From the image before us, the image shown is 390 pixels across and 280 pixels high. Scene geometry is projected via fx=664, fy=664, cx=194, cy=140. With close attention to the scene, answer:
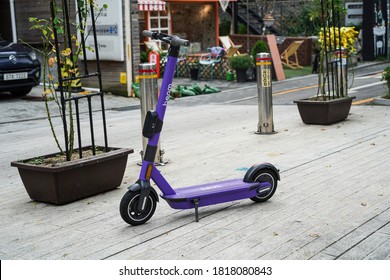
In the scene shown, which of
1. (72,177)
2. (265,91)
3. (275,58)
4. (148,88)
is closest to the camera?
(72,177)

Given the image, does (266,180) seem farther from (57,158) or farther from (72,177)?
(57,158)

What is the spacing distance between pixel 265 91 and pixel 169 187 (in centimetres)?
430

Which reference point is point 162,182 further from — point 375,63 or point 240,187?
point 375,63

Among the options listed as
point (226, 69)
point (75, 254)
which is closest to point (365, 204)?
point (75, 254)

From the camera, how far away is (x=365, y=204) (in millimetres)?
5250

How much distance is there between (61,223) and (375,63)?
2039cm

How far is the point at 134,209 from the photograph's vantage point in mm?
4797

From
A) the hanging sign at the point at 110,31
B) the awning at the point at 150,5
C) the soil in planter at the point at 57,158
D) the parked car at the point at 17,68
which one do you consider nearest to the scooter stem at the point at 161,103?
the soil in planter at the point at 57,158

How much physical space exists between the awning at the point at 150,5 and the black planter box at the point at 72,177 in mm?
17667

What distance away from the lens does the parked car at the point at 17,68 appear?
13.4m

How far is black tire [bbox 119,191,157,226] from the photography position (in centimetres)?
473

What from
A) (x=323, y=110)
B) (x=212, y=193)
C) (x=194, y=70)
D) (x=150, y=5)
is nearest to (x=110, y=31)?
(x=194, y=70)

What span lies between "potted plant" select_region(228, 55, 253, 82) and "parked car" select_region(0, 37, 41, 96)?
6.49 m

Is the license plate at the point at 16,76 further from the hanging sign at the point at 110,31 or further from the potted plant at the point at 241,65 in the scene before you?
the potted plant at the point at 241,65
